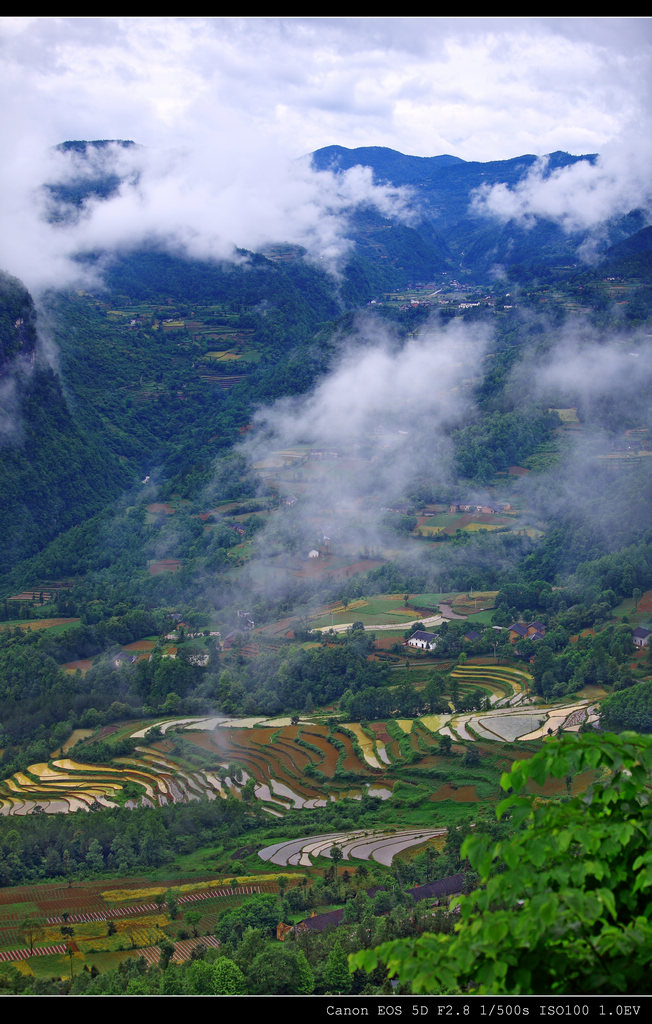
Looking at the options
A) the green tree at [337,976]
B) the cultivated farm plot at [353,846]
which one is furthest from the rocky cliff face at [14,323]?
the green tree at [337,976]

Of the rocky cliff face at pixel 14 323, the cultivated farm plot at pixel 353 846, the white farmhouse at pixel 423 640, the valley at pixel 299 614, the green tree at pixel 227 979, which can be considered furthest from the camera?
the rocky cliff face at pixel 14 323

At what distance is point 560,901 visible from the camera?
262cm

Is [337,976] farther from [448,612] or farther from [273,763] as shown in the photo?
[448,612]

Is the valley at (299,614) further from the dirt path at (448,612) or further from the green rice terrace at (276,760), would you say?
the dirt path at (448,612)

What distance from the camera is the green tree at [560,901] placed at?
2.48 m

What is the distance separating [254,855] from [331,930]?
11.8 ft

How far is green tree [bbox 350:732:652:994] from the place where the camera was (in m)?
2.48

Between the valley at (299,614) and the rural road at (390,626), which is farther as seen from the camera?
the rural road at (390,626)

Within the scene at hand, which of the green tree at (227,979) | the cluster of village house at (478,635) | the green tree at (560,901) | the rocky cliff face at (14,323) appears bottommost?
the cluster of village house at (478,635)

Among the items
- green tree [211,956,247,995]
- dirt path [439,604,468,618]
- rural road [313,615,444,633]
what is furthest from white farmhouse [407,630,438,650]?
green tree [211,956,247,995]

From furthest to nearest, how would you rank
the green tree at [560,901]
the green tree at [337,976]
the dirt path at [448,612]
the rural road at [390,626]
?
1. the dirt path at [448,612]
2. the rural road at [390,626]
3. the green tree at [337,976]
4. the green tree at [560,901]

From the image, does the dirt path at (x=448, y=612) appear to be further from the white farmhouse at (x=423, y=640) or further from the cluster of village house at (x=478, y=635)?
the white farmhouse at (x=423, y=640)

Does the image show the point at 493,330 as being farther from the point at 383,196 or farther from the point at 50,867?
→ the point at 383,196

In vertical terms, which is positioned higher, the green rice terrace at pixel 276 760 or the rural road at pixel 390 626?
the rural road at pixel 390 626
